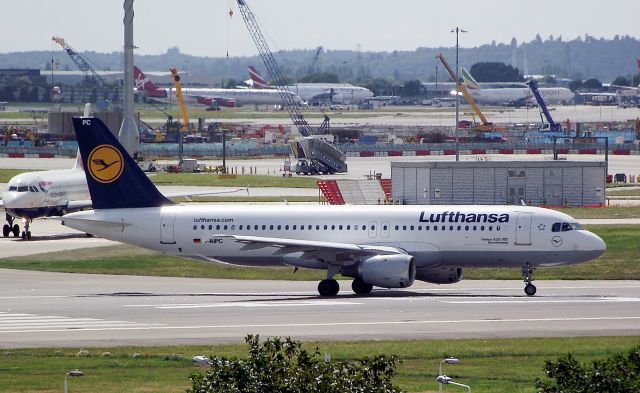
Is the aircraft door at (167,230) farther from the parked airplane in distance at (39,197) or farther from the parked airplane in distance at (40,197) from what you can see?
the parked airplane in distance at (39,197)

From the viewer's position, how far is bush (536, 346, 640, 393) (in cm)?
1975

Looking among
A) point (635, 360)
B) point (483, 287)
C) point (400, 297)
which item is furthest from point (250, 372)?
point (483, 287)

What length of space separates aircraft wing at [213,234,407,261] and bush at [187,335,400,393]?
2785 cm

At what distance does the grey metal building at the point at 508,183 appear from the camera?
8938 cm

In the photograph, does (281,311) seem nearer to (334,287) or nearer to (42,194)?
(334,287)

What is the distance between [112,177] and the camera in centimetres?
5247

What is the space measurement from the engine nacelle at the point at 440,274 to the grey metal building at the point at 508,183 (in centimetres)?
3909

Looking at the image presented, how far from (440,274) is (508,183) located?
40.5m

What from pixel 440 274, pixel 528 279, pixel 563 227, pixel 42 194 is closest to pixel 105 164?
pixel 440 274

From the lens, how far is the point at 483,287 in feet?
174

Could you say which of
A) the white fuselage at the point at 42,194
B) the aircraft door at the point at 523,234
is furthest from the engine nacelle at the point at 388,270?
the white fuselage at the point at 42,194

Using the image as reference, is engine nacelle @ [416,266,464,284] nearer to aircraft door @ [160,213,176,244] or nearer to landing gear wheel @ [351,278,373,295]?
landing gear wheel @ [351,278,373,295]

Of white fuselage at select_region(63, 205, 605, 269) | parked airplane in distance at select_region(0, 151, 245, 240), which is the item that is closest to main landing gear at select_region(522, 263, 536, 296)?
white fuselage at select_region(63, 205, 605, 269)

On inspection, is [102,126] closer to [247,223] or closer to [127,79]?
[247,223]
